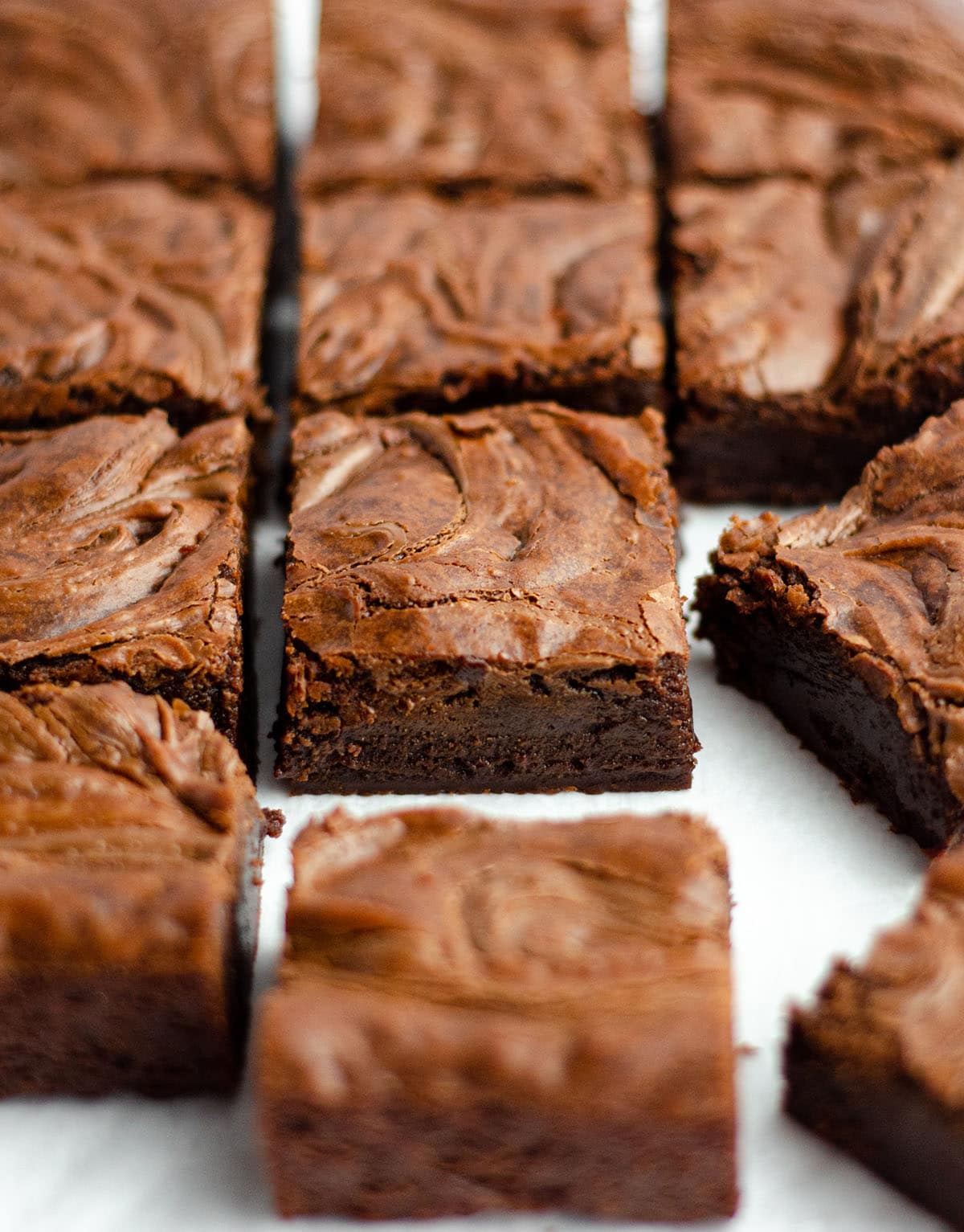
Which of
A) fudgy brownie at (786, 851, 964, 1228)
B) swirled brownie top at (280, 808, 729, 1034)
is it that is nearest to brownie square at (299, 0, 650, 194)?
swirled brownie top at (280, 808, 729, 1034)

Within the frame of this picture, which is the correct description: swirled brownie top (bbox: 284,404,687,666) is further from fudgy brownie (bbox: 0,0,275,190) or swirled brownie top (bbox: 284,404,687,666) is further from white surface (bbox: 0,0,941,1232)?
fudgy brownie (bbox: 0,0,275,190)

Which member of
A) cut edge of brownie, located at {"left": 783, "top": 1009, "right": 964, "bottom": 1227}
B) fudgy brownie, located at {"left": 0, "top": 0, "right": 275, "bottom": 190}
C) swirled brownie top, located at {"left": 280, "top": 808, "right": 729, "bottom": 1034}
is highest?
fudgy brownie, located at {"left": 0, "top": 0, "right": 275, "bottom": 190}

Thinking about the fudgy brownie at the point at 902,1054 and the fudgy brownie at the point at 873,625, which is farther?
the fudgy brownie at the point at 873,625

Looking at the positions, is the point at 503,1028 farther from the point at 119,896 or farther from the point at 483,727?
the point at 483,727

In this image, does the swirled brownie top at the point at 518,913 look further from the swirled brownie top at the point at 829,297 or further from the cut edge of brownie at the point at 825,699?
the swirled brownie top at the point at 829,297

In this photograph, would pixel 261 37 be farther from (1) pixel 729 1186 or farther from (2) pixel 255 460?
(1) pixel 729 1186

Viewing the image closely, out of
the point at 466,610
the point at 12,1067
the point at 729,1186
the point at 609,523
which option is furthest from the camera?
the point at 609,523

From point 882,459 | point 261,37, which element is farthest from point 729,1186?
point 261,37

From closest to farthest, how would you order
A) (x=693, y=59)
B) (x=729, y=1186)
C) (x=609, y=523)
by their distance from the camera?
(x=729, y=1186)
(x=609, y=523)
(x=693, y=59)

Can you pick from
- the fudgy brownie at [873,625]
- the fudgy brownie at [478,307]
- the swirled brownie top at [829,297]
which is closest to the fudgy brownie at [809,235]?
the swirled brownie top at [829,297]
